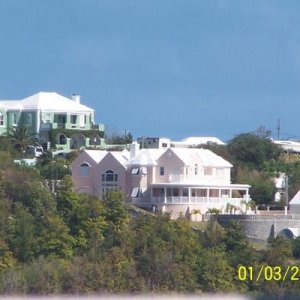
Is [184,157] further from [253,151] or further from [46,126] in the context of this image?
[46,126]

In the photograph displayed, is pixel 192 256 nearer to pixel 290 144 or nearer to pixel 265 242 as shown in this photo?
pixel 265 242

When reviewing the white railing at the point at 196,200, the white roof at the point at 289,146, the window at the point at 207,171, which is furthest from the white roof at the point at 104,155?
the white roof at the point at 289,146

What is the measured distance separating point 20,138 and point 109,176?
7826mm

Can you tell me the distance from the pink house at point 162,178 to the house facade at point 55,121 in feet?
25.2

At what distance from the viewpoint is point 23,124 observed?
277ft

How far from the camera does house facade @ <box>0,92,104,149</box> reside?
272ft

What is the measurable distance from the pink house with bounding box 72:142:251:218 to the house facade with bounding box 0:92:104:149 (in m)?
7.68

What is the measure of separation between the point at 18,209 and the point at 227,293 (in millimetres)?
9877

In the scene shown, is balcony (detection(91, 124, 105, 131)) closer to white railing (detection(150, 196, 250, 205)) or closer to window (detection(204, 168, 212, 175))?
window (detection(204, 168, 212, 175))

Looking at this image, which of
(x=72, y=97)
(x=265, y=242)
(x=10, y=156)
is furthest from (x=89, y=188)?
(x=72, y=97)

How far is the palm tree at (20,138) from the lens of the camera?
8094 centimetres

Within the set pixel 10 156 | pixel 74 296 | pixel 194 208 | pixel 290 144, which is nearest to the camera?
pixel 74 296

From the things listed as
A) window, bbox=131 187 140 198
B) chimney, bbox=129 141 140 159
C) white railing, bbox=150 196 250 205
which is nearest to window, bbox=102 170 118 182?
window, bbox=131 187 140 198

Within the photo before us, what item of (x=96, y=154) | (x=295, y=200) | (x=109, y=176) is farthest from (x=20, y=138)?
(x=295, y=200)
